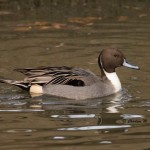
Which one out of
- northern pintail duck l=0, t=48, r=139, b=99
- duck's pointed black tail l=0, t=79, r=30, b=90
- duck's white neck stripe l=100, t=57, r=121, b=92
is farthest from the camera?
duck's white neck stripe l=100, t=57, r=121, b=92

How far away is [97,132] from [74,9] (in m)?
9.81

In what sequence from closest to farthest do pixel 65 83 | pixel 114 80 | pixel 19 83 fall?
pixel 65 83 < pixel 19 83 < pixel 114 80

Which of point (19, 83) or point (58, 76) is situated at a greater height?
point (58, 76)

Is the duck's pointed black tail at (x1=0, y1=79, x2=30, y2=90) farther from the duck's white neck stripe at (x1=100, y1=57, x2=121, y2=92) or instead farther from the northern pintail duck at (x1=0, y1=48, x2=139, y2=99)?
the duck's white neck stripe at (x1=100, y1=57, x2=121, y2=92)

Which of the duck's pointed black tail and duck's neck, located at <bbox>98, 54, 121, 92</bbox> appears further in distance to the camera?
duck's neck, located at <bbox>98, 54, 121, 92</bbox>

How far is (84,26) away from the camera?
16.8 meters

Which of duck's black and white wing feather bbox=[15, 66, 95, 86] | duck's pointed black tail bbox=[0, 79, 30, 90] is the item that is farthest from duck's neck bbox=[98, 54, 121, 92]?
duck's pointed black tail bbox=[0, 79, 30, 90]

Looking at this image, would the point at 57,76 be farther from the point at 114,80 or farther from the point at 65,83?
the point at 114,80

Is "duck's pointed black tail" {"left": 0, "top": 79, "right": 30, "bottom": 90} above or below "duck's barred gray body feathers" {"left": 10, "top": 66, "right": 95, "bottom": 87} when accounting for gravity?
below

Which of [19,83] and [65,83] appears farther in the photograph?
[19,83]

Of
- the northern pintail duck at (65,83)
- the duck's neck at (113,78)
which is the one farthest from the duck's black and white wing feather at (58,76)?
the duck's neck at (113,78)

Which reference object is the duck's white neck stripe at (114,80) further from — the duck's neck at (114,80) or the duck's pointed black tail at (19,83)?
the duck's pointed black tail at (19,83)

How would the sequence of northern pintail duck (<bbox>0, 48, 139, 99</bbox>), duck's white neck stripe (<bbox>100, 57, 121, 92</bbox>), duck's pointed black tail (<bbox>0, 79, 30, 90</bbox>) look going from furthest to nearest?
1. duck's white neck stripe (<bbox>100, 57, 121, 92</bbox>)
2. duck's pointed black tail (<bbox>0, 79, 30, 90</bbox>)
3. northern pintail duck (<bbox>0, 48, 139, 99</bbox>)

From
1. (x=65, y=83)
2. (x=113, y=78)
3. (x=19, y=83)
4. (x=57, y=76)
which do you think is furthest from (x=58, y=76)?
(x=113, y=78)
